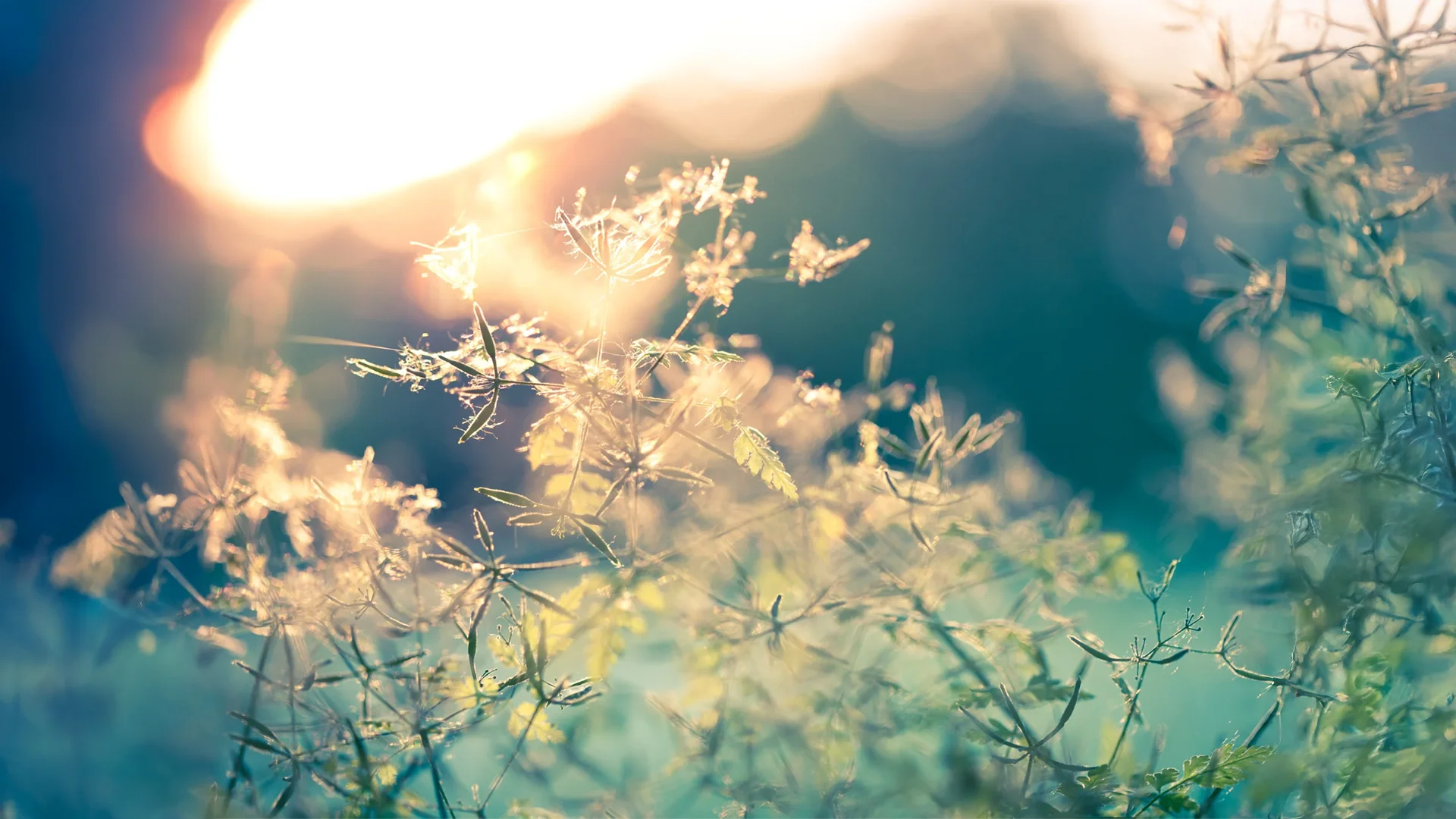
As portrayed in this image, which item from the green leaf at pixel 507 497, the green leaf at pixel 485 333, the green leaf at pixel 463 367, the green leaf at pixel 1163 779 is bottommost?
the green leaf at pixel 1163 779

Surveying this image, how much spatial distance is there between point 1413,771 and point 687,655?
0.73 meters

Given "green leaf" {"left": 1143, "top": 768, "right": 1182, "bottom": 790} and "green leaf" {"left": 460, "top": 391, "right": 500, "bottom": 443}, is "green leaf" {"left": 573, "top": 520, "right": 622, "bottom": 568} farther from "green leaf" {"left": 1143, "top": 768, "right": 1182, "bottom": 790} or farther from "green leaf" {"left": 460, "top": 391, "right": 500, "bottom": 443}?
"green leaf" {"left": 1143, "top": 768, "right": 1182, "bottom": 790}

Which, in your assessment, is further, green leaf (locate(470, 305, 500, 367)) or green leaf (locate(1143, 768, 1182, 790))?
green leaf (locate(1143, 768, 1182, 790))

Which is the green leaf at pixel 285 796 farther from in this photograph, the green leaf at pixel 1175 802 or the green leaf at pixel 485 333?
the green leaf at pixel 1175 802

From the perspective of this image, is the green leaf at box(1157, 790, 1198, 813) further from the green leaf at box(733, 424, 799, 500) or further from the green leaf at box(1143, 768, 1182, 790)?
the green leaf at box(733, 424, 799, 500)

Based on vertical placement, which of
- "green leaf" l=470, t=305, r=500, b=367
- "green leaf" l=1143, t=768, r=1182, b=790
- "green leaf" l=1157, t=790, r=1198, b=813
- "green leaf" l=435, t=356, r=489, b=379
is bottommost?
"green leaf" l=1157, t=790, r=1198, b=813

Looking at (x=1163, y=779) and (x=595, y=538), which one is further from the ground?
(x=595, y=538)

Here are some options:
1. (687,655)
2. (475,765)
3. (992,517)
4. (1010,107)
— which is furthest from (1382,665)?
(1010,107)

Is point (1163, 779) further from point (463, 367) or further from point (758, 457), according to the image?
point (463, 367)

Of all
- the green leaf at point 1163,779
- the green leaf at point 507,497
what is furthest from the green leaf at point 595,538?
the green leaf at point 1163,779

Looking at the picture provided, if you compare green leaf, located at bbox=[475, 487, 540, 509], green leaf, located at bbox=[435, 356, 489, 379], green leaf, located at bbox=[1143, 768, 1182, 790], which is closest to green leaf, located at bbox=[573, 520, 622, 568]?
green leaf, located at bbox=[475, 487, 540, 509]

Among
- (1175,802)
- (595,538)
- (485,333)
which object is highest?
(485,333)

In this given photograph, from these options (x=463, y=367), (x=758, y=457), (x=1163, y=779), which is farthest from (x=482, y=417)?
(x=1163, y=779)

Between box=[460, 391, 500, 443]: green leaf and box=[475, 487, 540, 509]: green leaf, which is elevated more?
box=[460, 391, 500, 443]: green leaf
